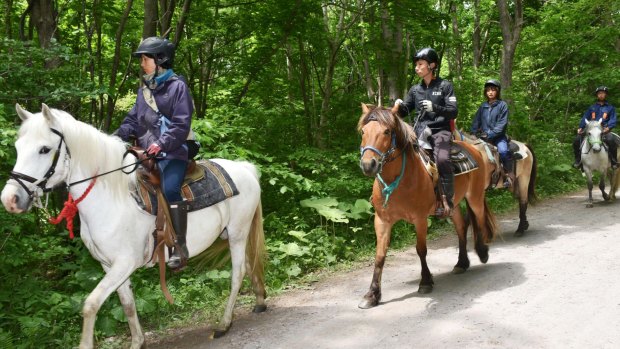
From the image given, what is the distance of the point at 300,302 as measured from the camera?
5.48 m

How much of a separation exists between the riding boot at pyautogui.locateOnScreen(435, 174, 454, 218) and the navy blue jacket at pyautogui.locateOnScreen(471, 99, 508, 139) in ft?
9.56

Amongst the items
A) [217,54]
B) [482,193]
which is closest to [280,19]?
[217,54]

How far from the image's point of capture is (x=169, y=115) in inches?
161

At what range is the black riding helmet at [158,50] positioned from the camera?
3.97m

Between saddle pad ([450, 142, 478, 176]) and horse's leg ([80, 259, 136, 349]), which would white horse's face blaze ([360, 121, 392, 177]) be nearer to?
saddle pad ([450, 142, 478, 176])

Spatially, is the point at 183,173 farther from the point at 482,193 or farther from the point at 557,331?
the point at 482,193

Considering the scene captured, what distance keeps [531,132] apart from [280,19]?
7.94 m

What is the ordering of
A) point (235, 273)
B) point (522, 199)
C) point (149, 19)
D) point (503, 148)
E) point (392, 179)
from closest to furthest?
point (235, 273) → point (392, 179) → point (149, 19) → point (503, 148) → point (522, 199)

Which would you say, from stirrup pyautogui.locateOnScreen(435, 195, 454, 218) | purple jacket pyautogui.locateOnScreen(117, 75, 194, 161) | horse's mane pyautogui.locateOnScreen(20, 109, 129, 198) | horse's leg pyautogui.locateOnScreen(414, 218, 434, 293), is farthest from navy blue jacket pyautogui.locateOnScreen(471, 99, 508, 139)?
horse's mane pyautogui.locateOnScreen(20, 109, 129, 198)

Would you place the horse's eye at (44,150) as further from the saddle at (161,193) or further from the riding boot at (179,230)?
the riding boot at (179,230)

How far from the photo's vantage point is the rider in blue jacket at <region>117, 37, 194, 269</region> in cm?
398

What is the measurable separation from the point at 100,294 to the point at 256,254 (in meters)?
1.91

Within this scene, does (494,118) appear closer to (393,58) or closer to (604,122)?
(393,58)

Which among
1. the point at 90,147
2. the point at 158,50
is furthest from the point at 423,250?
the point at 90,147
